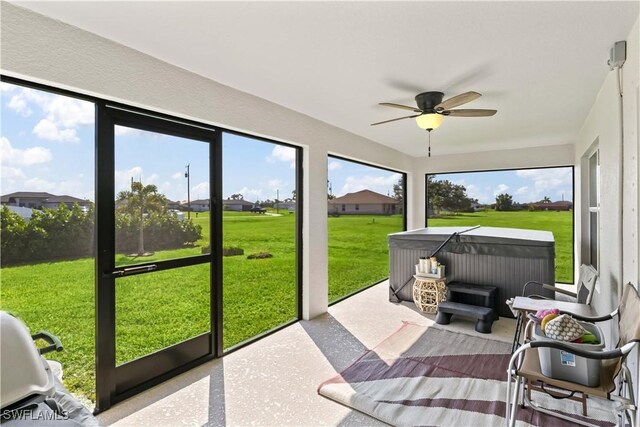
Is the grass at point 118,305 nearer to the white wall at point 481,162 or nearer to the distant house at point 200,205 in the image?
the distant house at point 200,205

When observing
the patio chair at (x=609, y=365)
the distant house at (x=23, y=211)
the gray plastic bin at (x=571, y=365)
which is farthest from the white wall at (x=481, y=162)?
the distant house at (x=23, y=211)

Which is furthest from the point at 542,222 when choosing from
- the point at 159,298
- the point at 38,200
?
the point at 38,200

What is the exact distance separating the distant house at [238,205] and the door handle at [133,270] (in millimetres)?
975

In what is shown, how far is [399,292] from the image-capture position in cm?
466

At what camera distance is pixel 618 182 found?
216 centimetres

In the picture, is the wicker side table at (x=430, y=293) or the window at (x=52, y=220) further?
the wicker side table at (x=430, y=293)

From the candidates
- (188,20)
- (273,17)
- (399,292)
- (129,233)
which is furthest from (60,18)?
(399,292)

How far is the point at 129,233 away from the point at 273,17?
175 cm

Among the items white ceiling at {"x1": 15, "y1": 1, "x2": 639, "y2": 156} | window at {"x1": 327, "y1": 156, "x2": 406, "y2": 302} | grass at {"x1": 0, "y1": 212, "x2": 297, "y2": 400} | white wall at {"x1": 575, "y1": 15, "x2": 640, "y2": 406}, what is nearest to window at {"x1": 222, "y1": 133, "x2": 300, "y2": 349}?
grass at {"x1": 0, "y1": 212, "x2": 297, "y2": 400}

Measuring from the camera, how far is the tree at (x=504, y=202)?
6312 millimetres

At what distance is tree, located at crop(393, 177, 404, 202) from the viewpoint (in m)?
6.78

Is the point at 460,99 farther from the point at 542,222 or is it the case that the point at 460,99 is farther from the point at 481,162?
the point at 542,222

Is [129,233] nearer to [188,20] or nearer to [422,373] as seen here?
[188,20]

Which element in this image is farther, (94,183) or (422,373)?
(422,373)
